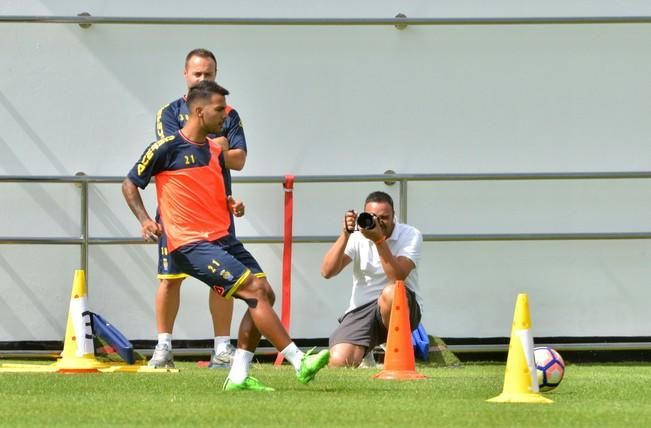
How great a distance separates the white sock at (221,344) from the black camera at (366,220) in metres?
1.02

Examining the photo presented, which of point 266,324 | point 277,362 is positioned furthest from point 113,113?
point 266,324

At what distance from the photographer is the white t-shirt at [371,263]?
8859 millimetres

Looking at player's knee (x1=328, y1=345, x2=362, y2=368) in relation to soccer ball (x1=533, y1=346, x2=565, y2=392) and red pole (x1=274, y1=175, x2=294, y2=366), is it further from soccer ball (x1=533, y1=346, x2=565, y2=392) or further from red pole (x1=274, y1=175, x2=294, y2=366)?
soccer ball (x1=533, y1=346, x2=565, y2=392)

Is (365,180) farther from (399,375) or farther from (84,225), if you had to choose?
(399,375)

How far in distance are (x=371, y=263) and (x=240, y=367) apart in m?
2.53

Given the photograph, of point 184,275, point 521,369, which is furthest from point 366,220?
point 521,369

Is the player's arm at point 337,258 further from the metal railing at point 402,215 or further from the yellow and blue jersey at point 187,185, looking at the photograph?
the yellow and blue jersey at point 187,185

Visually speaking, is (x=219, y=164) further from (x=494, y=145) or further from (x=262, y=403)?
(x=494, y=145)

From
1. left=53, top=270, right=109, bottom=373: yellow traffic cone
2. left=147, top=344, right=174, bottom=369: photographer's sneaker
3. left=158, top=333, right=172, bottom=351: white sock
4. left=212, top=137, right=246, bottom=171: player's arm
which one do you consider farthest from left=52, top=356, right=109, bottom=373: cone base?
left=212, top=137, right=246, bottom=171: player's arm

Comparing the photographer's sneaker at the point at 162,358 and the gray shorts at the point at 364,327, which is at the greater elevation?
the gray shorts at the point at 364,327

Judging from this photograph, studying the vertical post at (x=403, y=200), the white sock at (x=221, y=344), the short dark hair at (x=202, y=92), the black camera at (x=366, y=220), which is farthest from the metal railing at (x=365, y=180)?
the short dark hair at (x=202, y=92)

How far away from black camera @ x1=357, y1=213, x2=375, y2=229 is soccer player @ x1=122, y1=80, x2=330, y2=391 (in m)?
1.37

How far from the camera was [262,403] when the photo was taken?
6.01 metres

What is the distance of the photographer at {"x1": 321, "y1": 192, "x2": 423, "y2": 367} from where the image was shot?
8.64m
